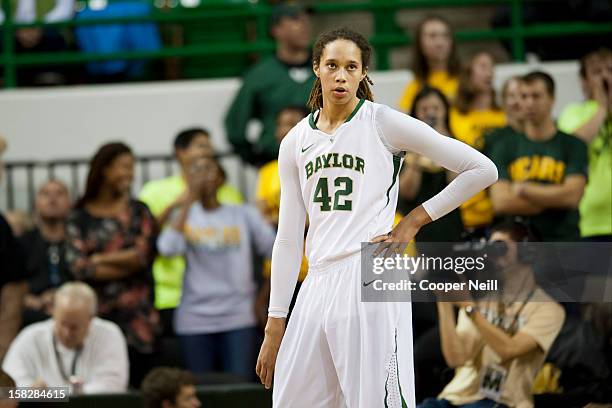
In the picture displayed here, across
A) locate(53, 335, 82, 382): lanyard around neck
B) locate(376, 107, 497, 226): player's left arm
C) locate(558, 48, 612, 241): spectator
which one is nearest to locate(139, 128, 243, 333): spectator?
locate(53, 335, 82, 382): lanyard around neck

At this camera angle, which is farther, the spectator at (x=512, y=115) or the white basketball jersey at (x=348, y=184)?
the spectator at (x=512, y=115)

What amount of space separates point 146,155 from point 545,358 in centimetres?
444

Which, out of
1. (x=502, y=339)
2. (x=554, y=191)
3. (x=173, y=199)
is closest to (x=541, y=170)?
(x=554, y=191)

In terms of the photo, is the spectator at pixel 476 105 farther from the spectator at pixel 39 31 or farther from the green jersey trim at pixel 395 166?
the spectator at pixel 39 31

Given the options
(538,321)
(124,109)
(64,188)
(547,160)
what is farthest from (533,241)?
(124,109)

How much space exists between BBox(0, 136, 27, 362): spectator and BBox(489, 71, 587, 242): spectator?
310cm

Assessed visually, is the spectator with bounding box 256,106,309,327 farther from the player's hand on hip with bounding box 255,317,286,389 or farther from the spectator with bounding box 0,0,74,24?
the player's hand on hip with bounding box 255,317,286,389

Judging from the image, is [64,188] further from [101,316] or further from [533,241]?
[533,241]

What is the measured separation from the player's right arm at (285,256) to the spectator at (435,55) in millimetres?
3963

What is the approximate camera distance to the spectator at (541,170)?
7910mm

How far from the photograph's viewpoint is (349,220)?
16.6ft

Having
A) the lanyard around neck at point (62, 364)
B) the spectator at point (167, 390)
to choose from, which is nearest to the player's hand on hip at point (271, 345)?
the spectator at point (167, 390)

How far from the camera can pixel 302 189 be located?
5.22 m

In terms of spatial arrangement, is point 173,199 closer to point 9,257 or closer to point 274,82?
point 274,82
